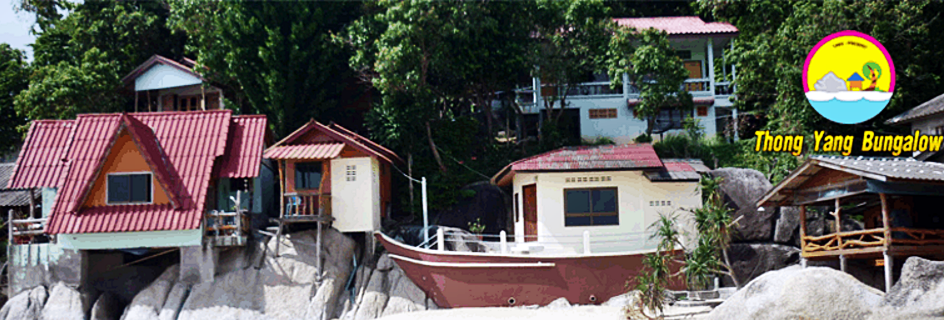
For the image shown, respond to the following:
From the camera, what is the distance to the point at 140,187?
83.2ft

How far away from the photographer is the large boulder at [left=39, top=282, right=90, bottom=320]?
2466cm

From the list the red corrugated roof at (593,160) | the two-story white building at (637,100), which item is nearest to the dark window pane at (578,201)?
the red corrugated roof at (593,160)

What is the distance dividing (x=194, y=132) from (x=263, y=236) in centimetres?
375

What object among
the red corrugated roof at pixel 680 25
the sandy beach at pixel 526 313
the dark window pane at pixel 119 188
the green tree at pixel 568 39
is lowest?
the sandy beach at pixel 526 313

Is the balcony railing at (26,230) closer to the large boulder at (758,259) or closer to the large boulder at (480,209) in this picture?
the large boulder at (480,209)

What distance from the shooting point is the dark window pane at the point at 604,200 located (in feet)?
87.0

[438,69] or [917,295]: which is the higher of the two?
[438,69]

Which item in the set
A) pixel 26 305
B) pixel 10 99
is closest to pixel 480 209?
pixel 26 305

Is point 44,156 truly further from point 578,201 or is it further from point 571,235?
point 578,201

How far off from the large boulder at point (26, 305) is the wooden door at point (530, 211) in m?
14.0

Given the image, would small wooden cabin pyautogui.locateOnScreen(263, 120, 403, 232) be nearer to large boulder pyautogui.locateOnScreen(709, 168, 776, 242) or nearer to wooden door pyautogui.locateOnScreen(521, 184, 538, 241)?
wooden door pyautogui.locateOnScreen(521, 184, 538, 241)

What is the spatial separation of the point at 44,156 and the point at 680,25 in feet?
80.8

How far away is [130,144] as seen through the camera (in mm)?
25422

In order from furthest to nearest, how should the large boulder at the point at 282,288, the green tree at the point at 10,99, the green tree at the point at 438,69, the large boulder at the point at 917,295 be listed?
1. the green tree at the point at 10,99
2. the green tree at the point at 438,69
3. the large boulder at the point at 282,288
4. the large boulder at the point at 917,295
